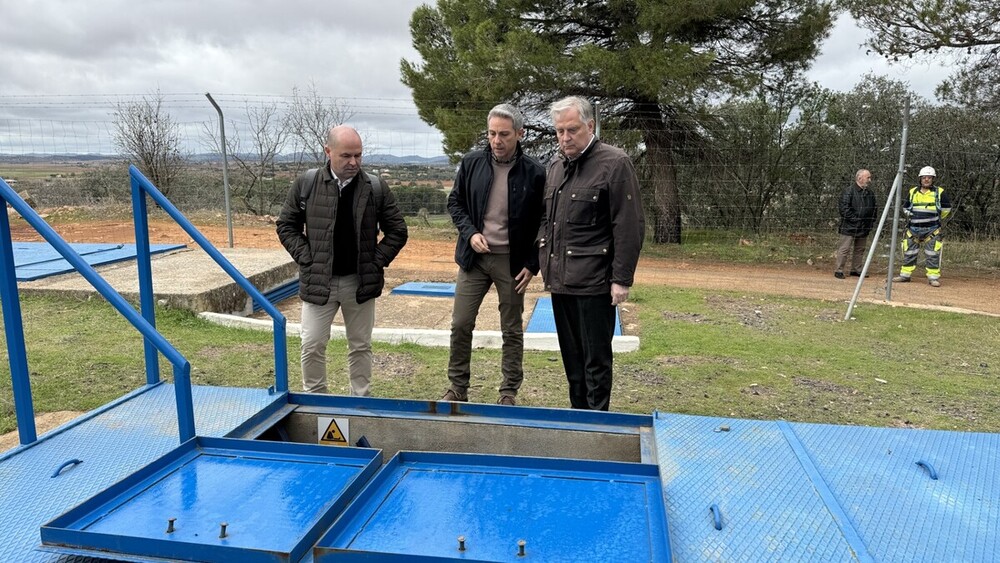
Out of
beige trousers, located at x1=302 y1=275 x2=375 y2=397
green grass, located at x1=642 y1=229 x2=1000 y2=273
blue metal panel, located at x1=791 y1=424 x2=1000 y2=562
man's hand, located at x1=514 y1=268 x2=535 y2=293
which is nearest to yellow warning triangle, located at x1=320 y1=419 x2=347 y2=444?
beige trousers, located at x1=302 y1=275 x2=375 y2=397

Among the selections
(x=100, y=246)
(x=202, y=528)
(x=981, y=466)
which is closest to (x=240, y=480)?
(x=202, y=528)

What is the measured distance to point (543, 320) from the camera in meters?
6.34

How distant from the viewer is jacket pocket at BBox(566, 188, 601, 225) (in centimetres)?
312

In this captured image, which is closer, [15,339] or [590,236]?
[15,339]

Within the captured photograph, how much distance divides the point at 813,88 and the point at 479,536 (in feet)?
40.2

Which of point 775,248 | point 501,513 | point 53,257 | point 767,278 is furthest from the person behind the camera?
point 775,248

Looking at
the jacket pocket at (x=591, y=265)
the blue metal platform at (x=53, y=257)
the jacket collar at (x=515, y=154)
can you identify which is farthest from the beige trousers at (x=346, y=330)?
the blue metal platform at (x=53, y=257)

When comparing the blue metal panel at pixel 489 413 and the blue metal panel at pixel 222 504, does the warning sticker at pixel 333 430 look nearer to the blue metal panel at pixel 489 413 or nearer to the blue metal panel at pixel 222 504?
the blue metal panel at pixel 489 413

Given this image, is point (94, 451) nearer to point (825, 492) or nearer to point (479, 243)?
point (479, 243)

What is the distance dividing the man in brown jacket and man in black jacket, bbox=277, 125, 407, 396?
87cm

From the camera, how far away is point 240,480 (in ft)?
7.07

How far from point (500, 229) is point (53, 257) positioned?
22.4ft

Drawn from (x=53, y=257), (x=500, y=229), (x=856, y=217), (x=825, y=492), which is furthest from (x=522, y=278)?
(x=856, y=217)

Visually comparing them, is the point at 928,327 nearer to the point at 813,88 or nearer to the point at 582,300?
the point at 582,300
